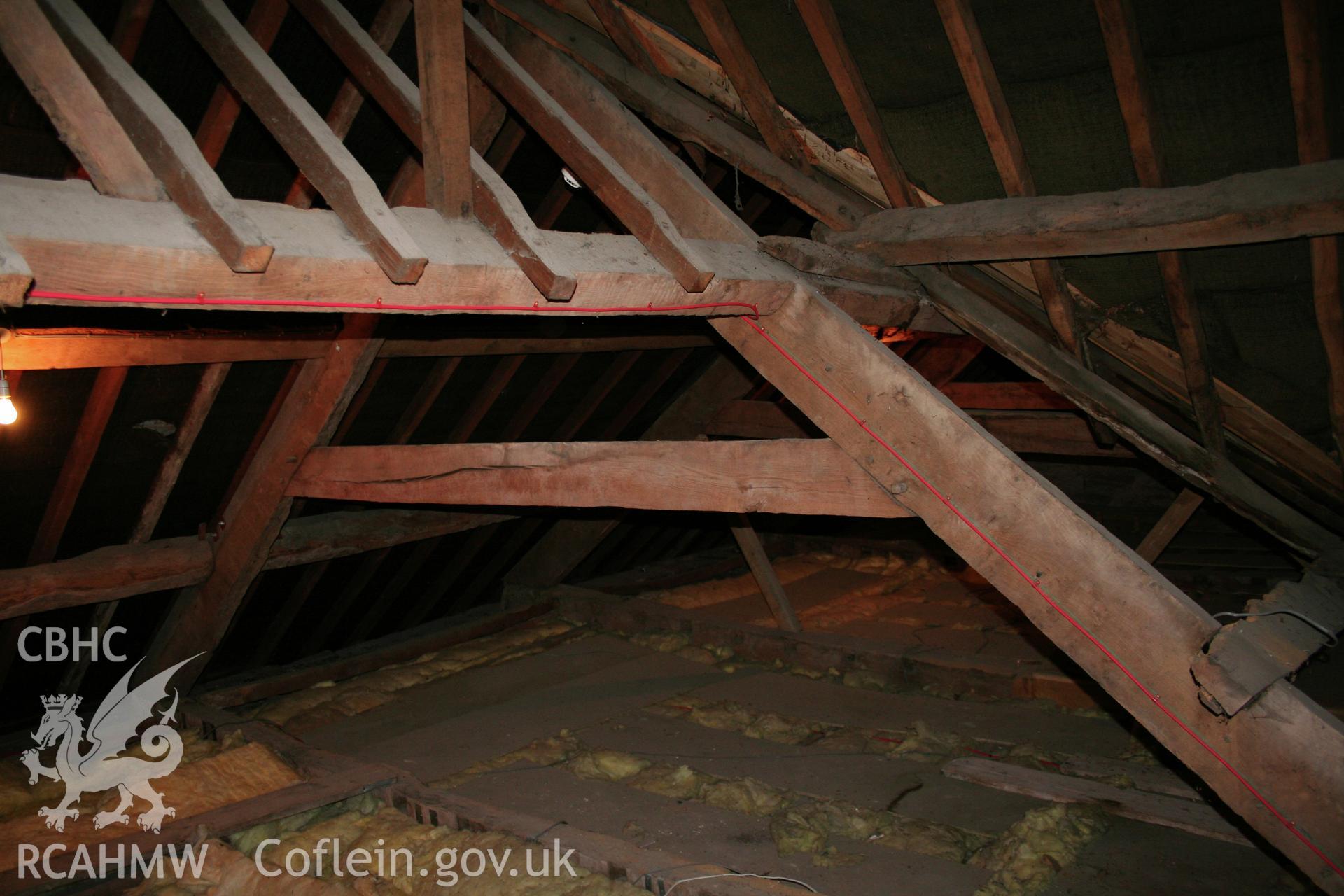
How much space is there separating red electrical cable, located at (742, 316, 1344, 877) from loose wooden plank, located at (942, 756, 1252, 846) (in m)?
1.47

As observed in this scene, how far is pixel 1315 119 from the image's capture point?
6.29 feet

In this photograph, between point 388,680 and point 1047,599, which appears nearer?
point 1047,599

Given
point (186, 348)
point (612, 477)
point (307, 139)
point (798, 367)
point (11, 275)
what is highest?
point (186, 348)

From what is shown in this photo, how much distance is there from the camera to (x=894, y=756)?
372cm

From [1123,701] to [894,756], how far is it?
1956 millimetres

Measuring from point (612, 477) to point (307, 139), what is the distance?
1.30 meters

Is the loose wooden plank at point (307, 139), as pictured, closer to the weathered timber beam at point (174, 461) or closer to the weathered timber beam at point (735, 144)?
the weathered timber beam at point (735, 144)

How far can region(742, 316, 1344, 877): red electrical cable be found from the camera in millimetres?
1685

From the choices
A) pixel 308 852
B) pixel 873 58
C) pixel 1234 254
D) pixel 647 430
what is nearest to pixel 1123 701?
pixel 1234 254

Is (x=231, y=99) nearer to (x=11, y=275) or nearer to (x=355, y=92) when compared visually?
(x=355, y=92)

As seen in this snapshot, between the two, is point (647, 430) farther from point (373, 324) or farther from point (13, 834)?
point (13, 834)

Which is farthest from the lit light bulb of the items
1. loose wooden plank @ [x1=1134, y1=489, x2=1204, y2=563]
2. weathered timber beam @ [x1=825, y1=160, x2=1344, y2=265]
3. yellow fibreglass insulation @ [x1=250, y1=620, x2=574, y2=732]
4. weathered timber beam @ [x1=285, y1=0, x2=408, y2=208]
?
loose wooden plank @ [x1=1134, y1=489, x2=1204, y2=563]

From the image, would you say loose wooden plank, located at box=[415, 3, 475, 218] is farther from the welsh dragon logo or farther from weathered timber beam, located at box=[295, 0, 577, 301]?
the welsh dragon logo

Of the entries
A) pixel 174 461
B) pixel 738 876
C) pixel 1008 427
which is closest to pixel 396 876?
pixel 738 876
